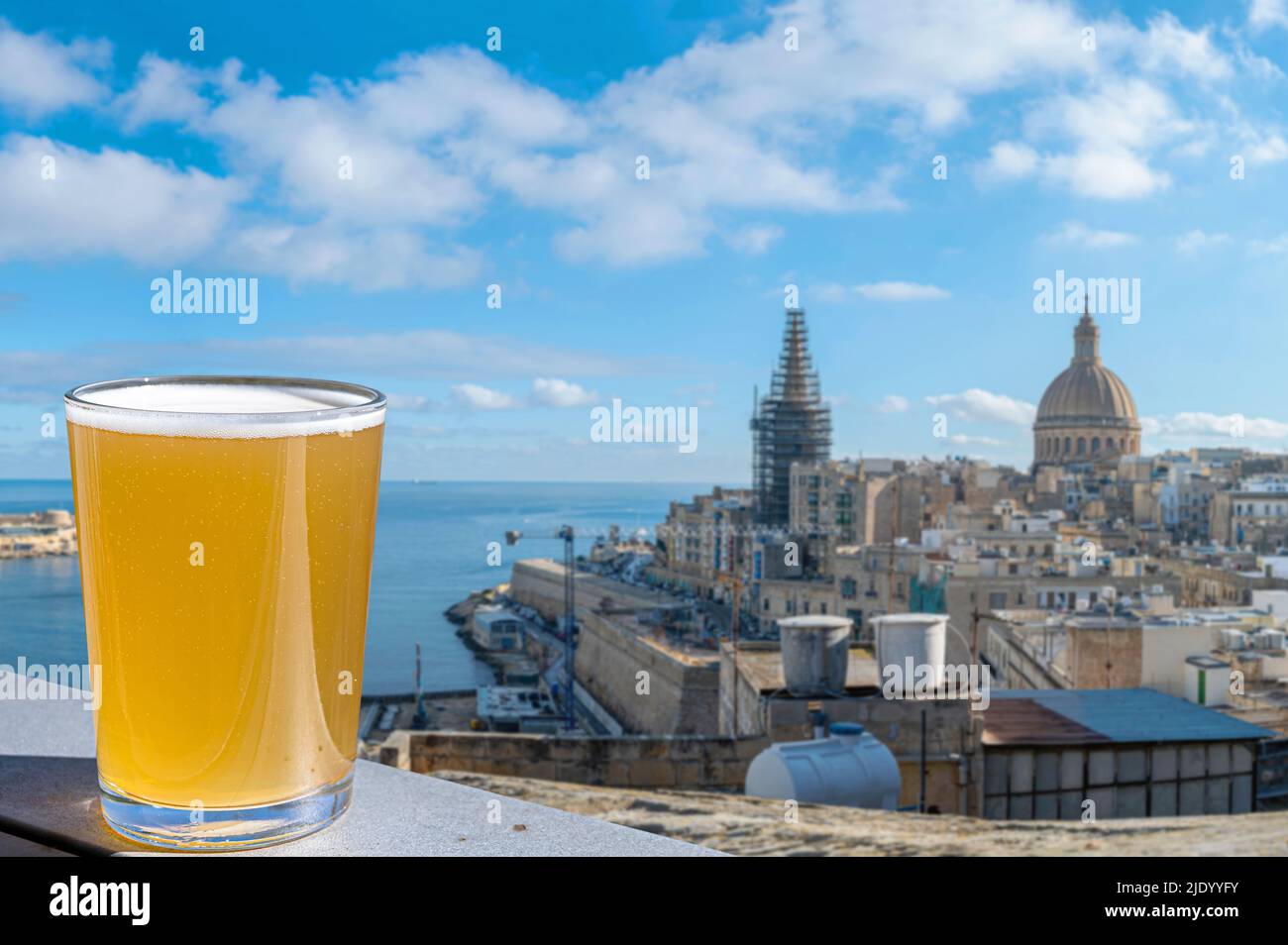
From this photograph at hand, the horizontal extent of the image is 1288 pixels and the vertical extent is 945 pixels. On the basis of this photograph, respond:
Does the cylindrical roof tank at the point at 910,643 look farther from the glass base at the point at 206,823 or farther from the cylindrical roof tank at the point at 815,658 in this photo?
the glass base at the point at 206,823

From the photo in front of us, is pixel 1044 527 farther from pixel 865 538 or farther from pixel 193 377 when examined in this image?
pixel 193 377

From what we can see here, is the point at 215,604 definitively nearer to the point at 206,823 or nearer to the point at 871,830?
the point at 206,823

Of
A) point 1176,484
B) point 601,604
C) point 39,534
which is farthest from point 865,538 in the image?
point 39,534

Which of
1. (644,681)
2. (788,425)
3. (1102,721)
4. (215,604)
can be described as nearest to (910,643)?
(1102,721)
